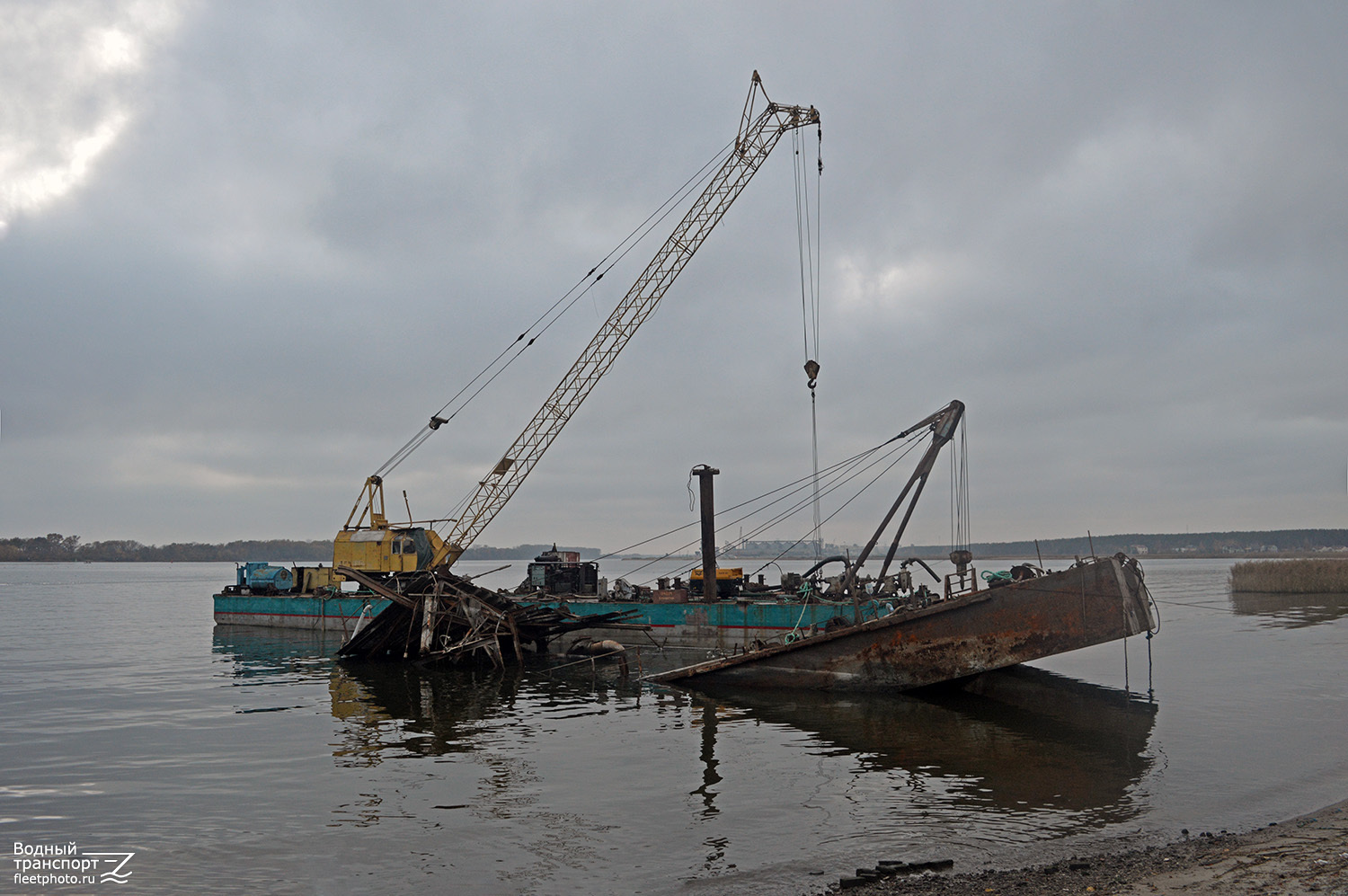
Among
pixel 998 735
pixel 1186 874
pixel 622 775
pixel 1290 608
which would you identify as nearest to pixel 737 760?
pixel 622 775

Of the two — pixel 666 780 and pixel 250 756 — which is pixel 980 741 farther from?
pixel 250 756

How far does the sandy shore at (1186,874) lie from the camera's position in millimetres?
8281

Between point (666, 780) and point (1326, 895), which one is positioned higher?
point (1326, 895)

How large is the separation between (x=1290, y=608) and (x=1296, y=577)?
15.1 metres

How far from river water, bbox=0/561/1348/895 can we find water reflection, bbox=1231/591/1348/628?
1951 centimetres

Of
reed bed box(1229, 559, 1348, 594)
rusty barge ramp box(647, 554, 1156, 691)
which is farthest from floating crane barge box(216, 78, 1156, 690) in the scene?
reed bed box(1229, 559, 1348, 594)

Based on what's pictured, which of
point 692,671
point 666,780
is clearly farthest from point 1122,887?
point 692,671

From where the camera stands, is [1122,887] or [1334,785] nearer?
[1122,887]

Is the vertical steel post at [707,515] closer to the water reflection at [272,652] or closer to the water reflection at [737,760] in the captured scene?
the water reflection at [737,760]

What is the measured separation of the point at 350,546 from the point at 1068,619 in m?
40.8

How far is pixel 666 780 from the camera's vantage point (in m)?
14.6

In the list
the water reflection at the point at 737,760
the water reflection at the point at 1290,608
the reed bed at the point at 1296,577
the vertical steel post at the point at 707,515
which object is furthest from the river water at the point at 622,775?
the reed bed at the point at 1296,577

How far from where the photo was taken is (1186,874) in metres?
8.82

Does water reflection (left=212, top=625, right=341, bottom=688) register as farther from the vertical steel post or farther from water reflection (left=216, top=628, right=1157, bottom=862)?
the vertical steel post
